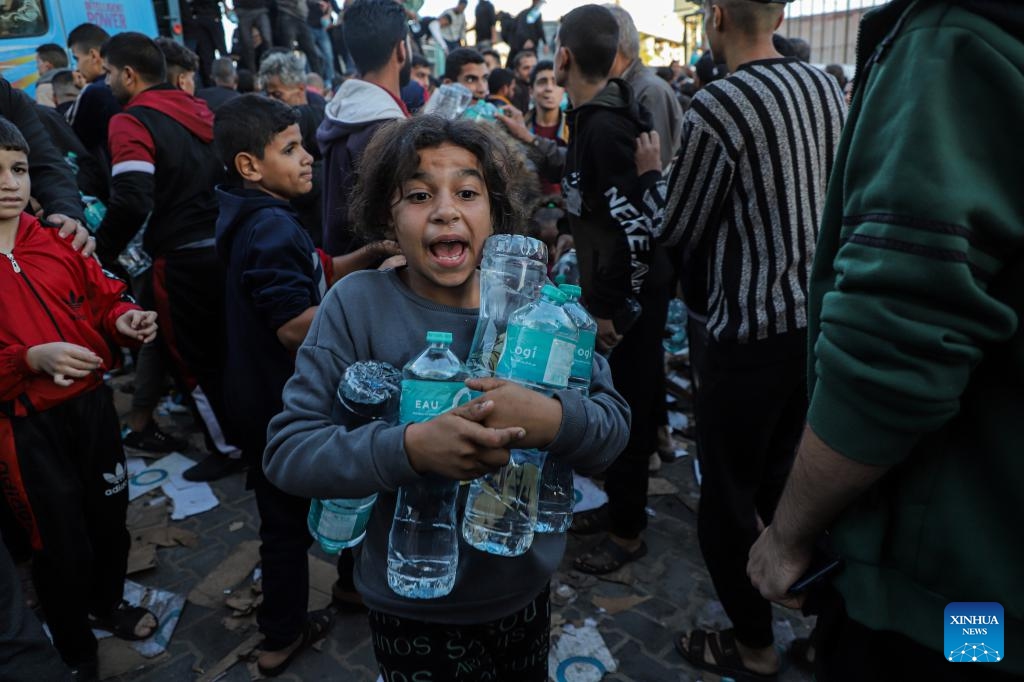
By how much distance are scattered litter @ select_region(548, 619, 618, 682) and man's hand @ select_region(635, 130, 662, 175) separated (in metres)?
2.20

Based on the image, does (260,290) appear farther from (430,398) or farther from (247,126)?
(430,398)

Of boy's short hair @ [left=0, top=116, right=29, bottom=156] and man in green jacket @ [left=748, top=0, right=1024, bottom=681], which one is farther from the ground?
boy's short hair @ [left=0, top=116, right=29, bottom=156]

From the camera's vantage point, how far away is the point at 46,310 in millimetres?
2508

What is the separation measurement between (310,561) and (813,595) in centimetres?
305

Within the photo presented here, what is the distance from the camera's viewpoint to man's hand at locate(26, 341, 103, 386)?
233 centimetres

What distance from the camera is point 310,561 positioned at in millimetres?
3707

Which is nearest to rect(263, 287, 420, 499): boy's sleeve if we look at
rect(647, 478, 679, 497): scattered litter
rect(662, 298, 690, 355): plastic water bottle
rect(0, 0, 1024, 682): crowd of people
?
rect(0, 0, 1024, 682): crowd of people

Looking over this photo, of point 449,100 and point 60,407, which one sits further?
point 449,100

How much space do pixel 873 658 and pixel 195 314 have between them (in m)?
4.17

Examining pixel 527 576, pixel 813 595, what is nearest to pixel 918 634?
pixel 813 595

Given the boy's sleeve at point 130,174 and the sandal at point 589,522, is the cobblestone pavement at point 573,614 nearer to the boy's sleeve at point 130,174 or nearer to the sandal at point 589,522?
the sandal at point 589,522

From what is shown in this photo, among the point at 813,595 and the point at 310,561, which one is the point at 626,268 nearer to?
the point at 813,595

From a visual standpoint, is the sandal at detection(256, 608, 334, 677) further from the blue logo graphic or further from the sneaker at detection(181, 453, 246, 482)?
the blue logo graphic

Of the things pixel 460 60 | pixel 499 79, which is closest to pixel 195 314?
pixel 460 60
